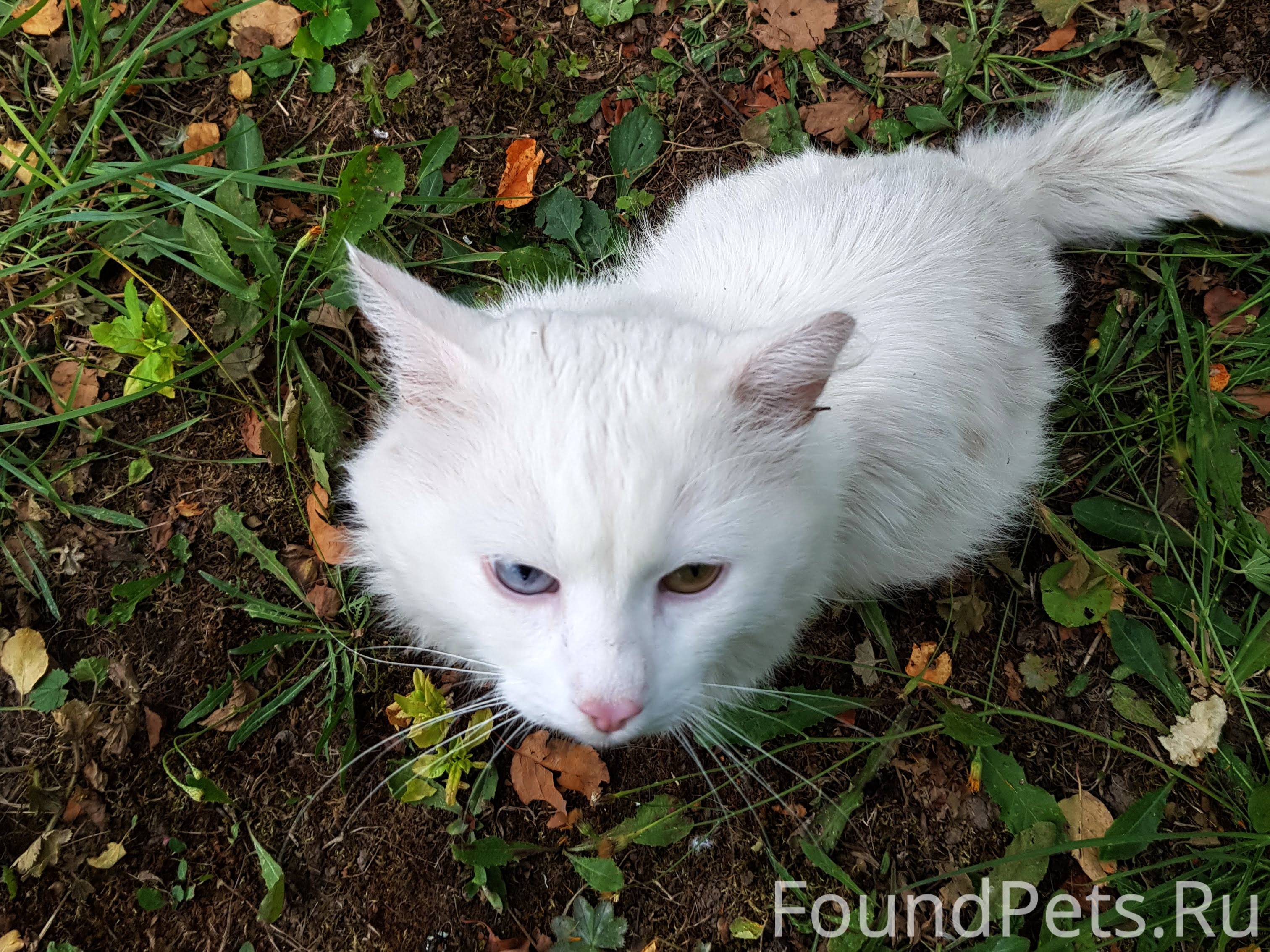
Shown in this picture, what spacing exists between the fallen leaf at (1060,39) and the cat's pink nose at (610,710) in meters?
3.12

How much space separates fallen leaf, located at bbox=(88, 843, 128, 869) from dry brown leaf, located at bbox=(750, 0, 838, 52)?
3.61 m

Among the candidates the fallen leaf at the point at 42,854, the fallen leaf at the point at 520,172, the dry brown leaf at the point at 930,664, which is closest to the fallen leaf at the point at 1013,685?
the dry brown leaf at the point at 930,664

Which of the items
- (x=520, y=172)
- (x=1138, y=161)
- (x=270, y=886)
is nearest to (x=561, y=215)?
(x=520, y=172)

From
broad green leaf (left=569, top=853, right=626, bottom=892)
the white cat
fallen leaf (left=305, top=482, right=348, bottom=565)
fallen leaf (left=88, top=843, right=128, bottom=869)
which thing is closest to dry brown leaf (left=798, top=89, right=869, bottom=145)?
the white cat

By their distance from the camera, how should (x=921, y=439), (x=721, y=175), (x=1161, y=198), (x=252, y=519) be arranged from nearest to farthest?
(x=921, y=439) → (x=1161, y=198) → (x=252, y=519) → (x=721, y=175)

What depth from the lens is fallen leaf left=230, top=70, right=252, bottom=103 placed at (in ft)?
9.25

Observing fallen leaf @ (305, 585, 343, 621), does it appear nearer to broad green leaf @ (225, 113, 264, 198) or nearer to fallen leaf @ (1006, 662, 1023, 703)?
broad green leaf @ (225, 113, 264, 198)

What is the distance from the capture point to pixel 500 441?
1388 mm

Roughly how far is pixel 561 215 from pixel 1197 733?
2.75 meters

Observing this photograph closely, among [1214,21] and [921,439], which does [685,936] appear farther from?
[1214,21]

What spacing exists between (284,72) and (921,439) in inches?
106

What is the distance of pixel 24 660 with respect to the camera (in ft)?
7.55

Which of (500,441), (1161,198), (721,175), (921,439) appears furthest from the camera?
(721,175)

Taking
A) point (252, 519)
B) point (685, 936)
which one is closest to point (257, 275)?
point (252, 519)
